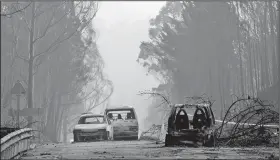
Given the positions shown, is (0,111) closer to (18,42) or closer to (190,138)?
(18,42)

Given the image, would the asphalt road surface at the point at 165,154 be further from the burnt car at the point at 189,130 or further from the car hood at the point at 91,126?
the car hood at the point at 91,126

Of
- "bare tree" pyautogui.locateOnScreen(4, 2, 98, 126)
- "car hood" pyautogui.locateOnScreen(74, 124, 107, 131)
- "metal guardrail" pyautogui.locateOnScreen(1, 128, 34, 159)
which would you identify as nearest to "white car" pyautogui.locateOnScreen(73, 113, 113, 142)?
"car hood" pyautogui.locateOnScreen(74, 124, 107, 131)

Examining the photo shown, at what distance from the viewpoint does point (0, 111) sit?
4325 centimetres

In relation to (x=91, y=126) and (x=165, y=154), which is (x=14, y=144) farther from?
(x=91, y=126)

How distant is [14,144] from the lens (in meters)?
14.3

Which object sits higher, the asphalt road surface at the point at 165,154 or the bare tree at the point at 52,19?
the bare tree at the point at 52,19

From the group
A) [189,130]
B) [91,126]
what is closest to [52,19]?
[91,126]

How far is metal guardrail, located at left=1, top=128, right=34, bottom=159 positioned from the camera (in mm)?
12711

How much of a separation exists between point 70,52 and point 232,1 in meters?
14.3

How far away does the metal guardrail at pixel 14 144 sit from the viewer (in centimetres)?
1271

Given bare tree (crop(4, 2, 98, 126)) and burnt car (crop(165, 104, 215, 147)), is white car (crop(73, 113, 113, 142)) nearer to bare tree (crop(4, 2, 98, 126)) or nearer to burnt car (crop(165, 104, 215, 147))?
burnt car (crop(165, 104, 215, 147))

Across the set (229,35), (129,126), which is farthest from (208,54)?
(129,126)

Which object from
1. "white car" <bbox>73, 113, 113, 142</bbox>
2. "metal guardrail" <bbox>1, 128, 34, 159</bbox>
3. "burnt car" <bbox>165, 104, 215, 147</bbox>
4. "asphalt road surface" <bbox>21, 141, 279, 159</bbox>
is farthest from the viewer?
"white car" <bbox>73, 113, 113, 142</bbox>

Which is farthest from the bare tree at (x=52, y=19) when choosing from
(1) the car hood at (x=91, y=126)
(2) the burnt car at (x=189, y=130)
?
(2) the burnt car at (x=189, y=130)
